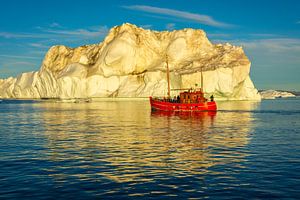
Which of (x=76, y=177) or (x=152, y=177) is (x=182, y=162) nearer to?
(x=152, y=177)

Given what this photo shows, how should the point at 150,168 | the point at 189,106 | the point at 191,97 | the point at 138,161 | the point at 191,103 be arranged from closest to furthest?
1. the point at 150,168
2. the point at 138,161
3. the point at 189,106
4. the point at 191,103
5. the point at 191,97

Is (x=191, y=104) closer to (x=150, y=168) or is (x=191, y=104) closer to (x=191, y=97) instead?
(x=191, y=97)

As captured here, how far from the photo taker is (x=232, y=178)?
1548 centimetres

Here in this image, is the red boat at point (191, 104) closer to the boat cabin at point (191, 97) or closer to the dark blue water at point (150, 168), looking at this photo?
the boat cabin at point (191, 97)

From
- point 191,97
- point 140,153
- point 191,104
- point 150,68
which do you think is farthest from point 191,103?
point 150,68

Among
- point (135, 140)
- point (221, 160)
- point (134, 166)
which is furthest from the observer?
point (135, 140)

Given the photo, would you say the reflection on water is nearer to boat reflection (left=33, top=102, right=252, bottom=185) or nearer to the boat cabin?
boat reflection (left=33, top=102, right=252, bottom=185)

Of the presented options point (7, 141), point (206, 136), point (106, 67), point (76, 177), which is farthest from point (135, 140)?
point (106, 67)

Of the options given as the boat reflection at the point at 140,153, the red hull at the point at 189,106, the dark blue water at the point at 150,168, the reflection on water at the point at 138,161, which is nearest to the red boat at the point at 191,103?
the red hull at the point at 189,106

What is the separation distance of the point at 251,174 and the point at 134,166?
524 cm

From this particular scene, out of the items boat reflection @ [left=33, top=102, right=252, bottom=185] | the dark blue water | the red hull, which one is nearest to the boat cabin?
the red hull

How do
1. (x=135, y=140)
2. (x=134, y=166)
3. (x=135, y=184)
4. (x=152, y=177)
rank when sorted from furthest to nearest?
(x=135, y=140) < (x=134, y=166) < (x=152, y=177) < (x=135, y=184)

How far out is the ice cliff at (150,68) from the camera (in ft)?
428

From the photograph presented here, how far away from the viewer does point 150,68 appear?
145750mm
